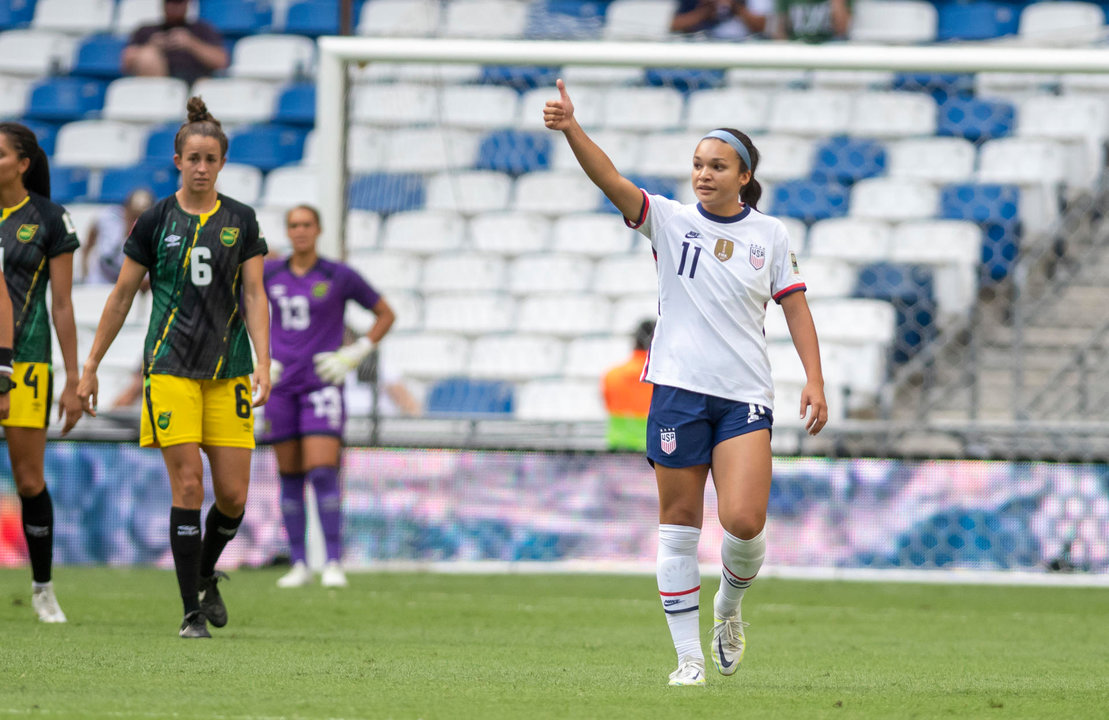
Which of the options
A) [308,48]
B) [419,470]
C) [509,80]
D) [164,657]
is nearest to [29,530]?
[164,657]

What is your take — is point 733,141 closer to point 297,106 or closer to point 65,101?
point 297,106

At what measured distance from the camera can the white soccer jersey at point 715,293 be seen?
15.9ft

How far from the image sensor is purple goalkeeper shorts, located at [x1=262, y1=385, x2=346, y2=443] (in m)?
8.87

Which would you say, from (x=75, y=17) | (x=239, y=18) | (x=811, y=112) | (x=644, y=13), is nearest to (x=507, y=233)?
(x=811, y=112)

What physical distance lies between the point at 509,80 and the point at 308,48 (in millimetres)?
4771

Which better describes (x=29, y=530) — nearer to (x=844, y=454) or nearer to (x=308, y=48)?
(x=844, y=454)

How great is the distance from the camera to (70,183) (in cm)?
1483

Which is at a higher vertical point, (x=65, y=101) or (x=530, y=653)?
(x=65, y=101)

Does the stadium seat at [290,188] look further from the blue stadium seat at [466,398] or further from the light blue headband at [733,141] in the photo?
the light blue headband at [733,141]

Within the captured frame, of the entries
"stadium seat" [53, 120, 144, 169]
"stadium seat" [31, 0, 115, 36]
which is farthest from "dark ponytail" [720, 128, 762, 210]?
"stadium seat" [31, 0, 115, 36]

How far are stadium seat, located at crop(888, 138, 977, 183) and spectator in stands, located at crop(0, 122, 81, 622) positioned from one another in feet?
21.5

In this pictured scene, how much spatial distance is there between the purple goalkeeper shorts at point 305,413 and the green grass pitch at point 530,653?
0.90m

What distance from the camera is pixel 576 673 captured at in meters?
5.26

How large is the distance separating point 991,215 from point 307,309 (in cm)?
499
